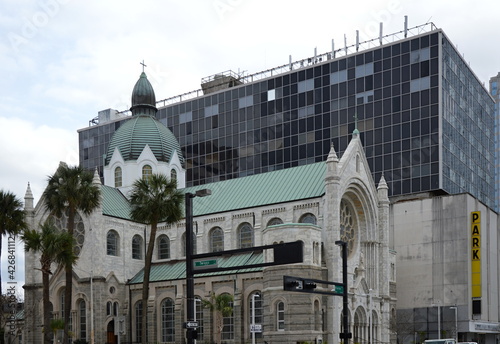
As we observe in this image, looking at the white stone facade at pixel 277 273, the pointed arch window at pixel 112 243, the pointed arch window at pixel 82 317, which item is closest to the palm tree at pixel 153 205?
the white stone facade at pixel 277 273

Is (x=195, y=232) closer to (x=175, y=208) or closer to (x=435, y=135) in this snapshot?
(x=175, y=208)

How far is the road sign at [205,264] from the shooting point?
31.4 meters

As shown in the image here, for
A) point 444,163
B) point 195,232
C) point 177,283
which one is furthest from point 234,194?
point 444,163

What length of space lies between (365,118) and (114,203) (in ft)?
110

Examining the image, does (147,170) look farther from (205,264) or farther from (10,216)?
(205,264)

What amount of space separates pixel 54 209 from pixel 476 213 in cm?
4027

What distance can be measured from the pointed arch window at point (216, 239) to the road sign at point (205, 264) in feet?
108

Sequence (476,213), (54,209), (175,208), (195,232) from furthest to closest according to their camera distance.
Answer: (476,213) < (195,232) < (54,209) < (175,208)

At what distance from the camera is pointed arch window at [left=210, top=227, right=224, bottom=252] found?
65.1 metres

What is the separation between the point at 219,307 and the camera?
56.2m

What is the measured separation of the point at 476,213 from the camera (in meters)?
73.1

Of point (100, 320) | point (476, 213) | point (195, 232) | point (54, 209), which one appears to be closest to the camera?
point (54, 209)

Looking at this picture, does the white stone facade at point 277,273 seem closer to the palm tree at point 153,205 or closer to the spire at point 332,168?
the spire at point 332,168

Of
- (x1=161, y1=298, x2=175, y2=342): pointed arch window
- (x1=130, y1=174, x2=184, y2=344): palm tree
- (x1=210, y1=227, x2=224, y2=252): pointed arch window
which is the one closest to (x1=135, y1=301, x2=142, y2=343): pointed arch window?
(x1=161, y1=298, x2=175, y2=342): pointed arch window
